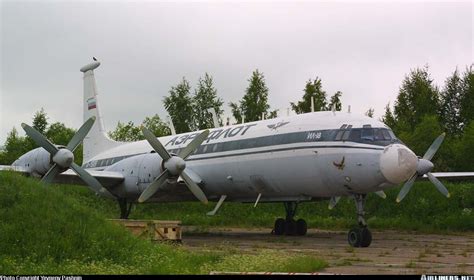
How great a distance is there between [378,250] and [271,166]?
5.17 metres

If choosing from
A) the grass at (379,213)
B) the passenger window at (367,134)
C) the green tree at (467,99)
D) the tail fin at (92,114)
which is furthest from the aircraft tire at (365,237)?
the green tree at (467,99)

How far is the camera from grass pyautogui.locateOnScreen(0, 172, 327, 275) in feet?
40.7

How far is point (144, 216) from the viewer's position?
37.2 metres

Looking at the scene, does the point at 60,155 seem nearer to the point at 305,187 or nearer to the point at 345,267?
the point at 305,187

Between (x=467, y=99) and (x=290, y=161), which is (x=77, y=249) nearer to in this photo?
(x=290, y=161)

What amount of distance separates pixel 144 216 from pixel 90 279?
27.4 m

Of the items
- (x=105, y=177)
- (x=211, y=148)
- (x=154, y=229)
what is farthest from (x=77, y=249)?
(x=211, y=148)

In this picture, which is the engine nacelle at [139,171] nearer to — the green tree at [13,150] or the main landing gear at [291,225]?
the main landing gear at [291,225]

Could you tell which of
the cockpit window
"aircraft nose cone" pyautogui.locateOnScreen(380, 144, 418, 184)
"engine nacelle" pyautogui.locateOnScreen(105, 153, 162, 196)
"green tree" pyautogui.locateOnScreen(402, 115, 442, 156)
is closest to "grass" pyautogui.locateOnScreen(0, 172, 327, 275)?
"aircraft nose cone" pyautogui.locateOnScreen(380, 144, 418, 184)

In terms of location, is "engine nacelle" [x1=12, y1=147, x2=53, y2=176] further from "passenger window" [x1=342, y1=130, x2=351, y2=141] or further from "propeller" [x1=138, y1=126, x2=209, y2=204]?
"passenger window" [x1=342, y1=130, x2=351, y2=141]

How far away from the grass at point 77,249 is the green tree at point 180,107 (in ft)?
143

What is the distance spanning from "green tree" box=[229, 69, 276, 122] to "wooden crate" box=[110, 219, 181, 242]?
36.8 metres

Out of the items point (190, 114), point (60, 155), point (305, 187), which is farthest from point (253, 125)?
point (190, 114)

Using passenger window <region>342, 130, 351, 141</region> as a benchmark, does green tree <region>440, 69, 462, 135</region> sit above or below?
above
